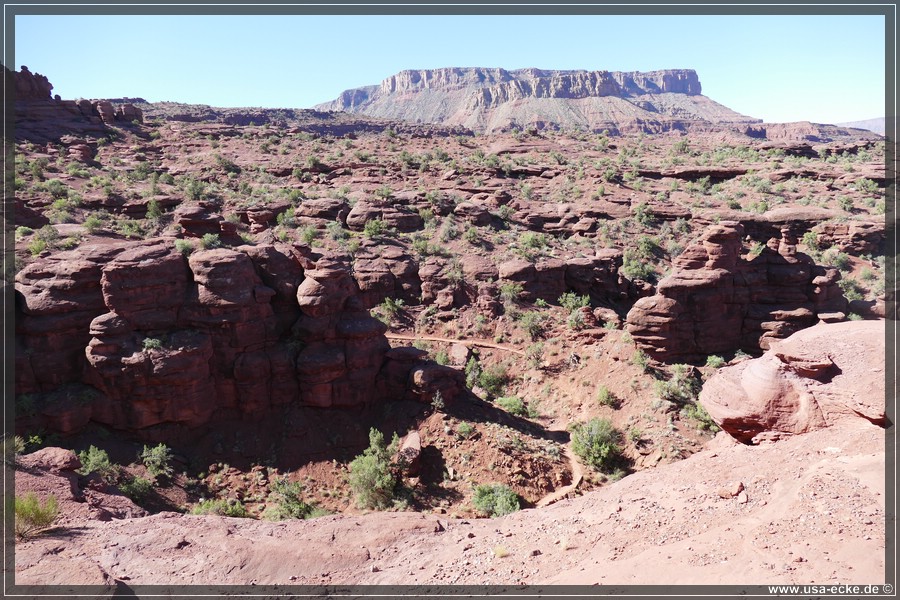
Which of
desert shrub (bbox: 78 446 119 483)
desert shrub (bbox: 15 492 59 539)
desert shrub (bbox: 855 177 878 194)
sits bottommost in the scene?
desert shrub (bbox: 78 446 119 483)

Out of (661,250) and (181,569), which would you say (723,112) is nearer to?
(661,250)

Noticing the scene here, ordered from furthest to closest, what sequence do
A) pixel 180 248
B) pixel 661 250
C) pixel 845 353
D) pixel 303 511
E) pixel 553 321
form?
pixel 661 250 < pixel 553 321 < pixel 180 248 < pixel 303 511 < pixel 845 353

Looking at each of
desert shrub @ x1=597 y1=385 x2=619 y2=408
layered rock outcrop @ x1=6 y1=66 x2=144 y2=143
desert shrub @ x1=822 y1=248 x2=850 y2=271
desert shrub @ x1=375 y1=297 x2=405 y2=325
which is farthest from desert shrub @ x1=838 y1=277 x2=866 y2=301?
layered rock outcrop @ x1=6 y1=66 x2=144 y2=143

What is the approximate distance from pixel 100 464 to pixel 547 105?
154855 millimetres

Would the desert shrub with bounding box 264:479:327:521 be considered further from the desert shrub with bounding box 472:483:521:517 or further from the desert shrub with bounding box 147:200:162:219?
the desert shrub with bounding box 147:200:162:219

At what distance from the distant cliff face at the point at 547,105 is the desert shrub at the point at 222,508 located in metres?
129

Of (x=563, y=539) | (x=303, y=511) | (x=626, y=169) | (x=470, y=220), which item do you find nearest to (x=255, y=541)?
(x=303, y=511)

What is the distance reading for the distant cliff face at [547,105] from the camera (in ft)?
451

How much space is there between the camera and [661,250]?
1468 inches

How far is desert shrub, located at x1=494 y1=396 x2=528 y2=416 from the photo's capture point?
2136 centimetres

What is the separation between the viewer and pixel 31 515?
9086 mm

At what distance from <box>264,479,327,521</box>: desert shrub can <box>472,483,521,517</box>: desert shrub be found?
4879 millimetres

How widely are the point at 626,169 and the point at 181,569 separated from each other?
2131 inches

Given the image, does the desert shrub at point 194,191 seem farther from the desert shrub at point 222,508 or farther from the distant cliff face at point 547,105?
the distant cliff face at point 547,105
